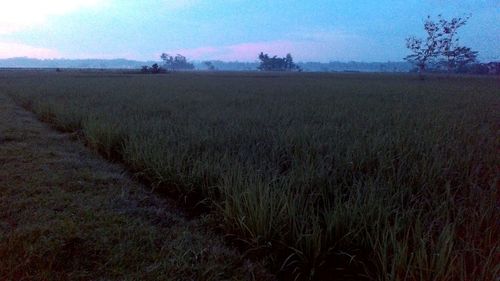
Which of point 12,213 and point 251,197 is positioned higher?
point 251,197

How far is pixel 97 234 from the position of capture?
2662mm

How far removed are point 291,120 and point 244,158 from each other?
11.0 ft

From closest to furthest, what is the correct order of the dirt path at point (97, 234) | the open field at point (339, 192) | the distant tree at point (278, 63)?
the open field at point (339, 192), the dirt path at point (97, 234), the distant tree at point (278, 63)

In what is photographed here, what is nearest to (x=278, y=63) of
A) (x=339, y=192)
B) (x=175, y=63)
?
(x=175, y=63)

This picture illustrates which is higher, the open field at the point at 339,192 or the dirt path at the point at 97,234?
the open field at the point at 339,192

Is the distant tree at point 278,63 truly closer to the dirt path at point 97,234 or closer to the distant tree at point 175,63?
the distant tree at point 175,63

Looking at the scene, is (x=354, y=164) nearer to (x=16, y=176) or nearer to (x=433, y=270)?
(x=433, y=270)

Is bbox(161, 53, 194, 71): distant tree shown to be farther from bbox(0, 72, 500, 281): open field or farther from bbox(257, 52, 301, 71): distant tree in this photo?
bbox(0, 72, 500, 281): open field

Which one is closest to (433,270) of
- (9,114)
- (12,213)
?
(12,213)

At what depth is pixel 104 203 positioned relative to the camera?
3.27 meters

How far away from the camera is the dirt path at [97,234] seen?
2.24 metres

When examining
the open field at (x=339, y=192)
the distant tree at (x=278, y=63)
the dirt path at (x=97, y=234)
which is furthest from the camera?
the distant tree at (x=278, y=63)

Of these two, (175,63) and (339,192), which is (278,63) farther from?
(339,192)

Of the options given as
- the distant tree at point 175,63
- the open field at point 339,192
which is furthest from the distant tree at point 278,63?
the open field at point 339,192
